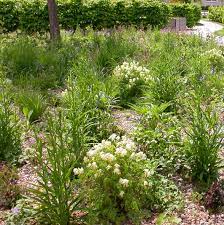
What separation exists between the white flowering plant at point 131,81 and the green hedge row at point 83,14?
9.52 m

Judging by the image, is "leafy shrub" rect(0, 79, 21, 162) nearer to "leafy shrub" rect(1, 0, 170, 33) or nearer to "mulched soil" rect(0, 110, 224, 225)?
"mulched soil" rect(0, 110, 224, 225)

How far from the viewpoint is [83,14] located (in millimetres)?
17203

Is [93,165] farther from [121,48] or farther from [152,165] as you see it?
[121,48]

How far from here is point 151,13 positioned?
18.4 m

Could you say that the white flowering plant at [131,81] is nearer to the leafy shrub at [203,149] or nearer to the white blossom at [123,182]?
the leafy shrub at [203,149]

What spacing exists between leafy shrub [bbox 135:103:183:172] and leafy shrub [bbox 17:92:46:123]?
5.33ft

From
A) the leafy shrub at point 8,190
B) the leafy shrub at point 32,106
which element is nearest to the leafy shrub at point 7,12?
the leafy shrub at point 32,106

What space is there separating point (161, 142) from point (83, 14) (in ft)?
45.7

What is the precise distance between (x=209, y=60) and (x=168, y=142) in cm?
412

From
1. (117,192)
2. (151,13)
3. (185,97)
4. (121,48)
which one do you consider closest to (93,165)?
(117,192)

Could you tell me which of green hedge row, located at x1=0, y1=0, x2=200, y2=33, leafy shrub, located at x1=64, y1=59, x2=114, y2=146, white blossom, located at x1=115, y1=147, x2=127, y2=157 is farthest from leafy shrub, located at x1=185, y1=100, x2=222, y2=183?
green hedge row, located at x1=0, y1=0, x2=200, y2=33

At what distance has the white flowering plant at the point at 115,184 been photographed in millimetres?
3213

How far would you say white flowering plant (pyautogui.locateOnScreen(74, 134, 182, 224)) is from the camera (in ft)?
10.5

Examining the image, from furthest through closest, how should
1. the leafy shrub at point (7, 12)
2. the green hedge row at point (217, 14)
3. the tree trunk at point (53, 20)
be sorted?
the green hedge row at point (217, 14) < the leafy shrub at point (7, 12) < the tree trunk at point (53, 20)
